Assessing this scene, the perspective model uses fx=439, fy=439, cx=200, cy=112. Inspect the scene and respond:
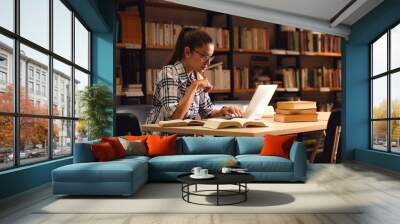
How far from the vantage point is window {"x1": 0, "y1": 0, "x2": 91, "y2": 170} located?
13.6ft

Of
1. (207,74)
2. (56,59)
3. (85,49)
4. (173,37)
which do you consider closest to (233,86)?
(207,74)

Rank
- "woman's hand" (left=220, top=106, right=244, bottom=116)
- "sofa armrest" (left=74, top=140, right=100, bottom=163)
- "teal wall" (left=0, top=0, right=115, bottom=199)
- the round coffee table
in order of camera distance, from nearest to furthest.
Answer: the round coffee table, "teal wall" (left=0, top=0, right=115, bottom=199), "sofa armrest" (left=74, top=140, right=100, bottom=163), "woman's hand" (left=220, top=106, right=244, bottom=116)


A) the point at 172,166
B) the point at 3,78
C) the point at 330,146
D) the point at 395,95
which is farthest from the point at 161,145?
the point at 395,95

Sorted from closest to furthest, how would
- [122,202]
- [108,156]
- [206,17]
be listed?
1. [122,202]
2. [108,156]
3. [206,17]

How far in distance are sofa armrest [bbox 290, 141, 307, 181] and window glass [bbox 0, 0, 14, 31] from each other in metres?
3.34

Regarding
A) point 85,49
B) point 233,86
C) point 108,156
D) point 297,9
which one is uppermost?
point 297,9

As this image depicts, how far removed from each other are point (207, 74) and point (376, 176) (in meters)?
3.11

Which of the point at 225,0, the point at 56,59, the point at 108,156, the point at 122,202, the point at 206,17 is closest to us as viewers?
the point at 122,202

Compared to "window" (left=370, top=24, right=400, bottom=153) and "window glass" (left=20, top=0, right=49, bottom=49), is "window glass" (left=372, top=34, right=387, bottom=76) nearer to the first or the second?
"window" (left=370, top=24, right=400, bottom=153)

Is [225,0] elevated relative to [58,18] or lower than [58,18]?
elevated

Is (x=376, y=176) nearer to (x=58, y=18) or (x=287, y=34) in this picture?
(x=287, y=34)

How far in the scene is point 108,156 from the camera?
4.95 metres

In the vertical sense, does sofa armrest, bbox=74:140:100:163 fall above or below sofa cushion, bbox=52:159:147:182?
above

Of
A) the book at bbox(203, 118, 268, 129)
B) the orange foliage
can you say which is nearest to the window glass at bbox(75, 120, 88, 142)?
the orange foliage
